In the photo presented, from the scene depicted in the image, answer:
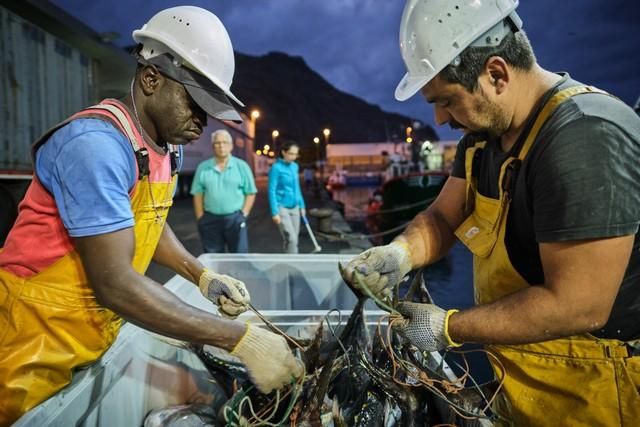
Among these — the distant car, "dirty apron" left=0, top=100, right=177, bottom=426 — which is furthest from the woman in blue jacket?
the distant car

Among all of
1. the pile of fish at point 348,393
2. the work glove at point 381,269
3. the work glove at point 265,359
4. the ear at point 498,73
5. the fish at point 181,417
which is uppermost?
the ear at point 498,73

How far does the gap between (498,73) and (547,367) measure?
1.17 meters

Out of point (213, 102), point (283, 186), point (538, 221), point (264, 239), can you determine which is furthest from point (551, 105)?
point (264, 239)

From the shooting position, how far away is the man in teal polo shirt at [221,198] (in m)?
5.42

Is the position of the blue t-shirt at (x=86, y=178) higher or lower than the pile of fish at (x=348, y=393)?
higher

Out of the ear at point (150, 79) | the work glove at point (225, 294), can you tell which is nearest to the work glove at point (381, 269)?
the work glove at point (225, 294)

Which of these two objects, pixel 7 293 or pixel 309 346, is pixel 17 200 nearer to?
pixel 7 293

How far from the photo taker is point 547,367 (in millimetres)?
1501

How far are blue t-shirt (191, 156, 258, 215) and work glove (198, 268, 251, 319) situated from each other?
3.17 m

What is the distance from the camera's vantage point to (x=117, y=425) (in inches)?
72.9

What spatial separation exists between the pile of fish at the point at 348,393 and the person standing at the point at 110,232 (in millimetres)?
164

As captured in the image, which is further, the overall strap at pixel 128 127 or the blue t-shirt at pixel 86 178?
the overall strap at pixel 128 127

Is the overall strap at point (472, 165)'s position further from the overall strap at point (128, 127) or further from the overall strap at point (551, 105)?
the overall strap at point (128, 127)

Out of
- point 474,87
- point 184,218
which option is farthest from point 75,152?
point 184,218
